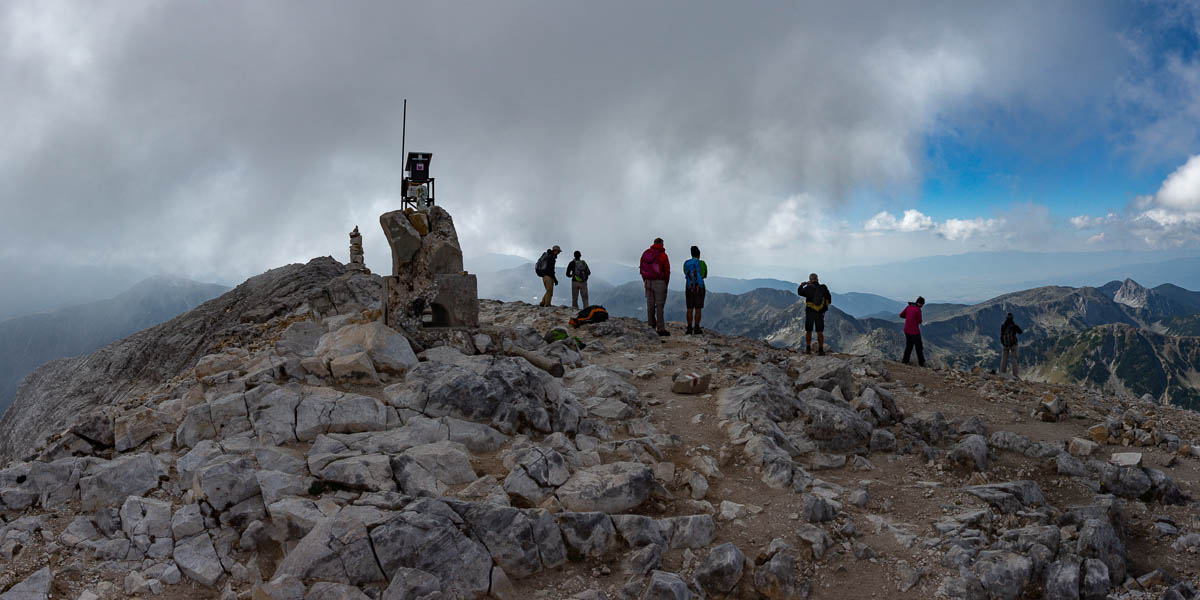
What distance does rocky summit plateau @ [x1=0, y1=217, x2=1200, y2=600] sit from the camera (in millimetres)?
6516

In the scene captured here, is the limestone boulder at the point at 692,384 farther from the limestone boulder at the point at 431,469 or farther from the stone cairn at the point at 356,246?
the stone cairn at the point at 356,246

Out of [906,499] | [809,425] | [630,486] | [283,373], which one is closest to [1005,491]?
[906,499]

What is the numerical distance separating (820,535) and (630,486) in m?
2.55

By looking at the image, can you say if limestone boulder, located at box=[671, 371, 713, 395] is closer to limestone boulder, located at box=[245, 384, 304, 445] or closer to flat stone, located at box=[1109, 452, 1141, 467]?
flat stone, located at box=[1109, 452, 1141, 467]

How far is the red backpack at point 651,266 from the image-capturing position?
749 inches

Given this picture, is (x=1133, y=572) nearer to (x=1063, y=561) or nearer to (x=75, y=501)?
(x=1063, y=561)

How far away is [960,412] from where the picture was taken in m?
12.9

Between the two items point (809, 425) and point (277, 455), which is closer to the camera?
point (277, 455)

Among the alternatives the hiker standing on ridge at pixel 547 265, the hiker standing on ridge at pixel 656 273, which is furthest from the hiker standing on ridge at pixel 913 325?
the hiker standing on ridge at pixel 547 265

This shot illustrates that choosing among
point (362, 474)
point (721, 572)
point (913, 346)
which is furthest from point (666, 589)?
point (913, 346)

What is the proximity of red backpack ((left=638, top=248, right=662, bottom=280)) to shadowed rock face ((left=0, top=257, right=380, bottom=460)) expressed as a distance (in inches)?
482

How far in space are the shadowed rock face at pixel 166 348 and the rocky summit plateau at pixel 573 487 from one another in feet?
37.7

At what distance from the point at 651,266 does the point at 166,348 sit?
2032 centimetres

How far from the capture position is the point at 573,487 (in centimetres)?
799
